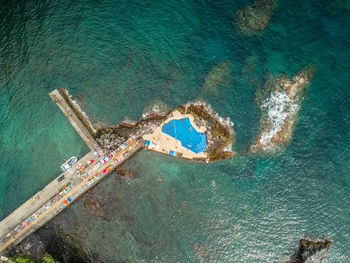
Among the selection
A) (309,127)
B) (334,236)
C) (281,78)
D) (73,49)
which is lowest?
(334,236)

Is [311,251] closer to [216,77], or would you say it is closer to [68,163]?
[216,77]

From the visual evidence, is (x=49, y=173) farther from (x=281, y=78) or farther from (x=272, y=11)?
(x=272, y=11)

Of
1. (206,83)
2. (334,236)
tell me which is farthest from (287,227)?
(206,83)

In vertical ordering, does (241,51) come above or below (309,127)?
above

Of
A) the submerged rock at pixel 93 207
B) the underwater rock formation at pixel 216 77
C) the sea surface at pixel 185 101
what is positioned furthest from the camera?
the submerged rock at pixel 93 207

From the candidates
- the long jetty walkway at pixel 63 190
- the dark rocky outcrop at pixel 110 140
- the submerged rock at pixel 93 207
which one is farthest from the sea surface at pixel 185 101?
the dark rocky outcrop at pixel 110 140

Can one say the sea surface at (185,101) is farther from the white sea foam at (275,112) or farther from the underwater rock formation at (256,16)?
the white sea foam at (275,112)

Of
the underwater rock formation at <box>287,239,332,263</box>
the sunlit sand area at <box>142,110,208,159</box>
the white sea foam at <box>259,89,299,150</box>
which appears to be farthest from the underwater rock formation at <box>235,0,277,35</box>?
the underwater rock formation at <box>287,239,332,263</box>

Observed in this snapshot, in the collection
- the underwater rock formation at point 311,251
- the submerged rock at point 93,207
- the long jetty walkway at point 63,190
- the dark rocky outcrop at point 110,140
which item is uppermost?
the dark rocky outcrop at point 110,140
